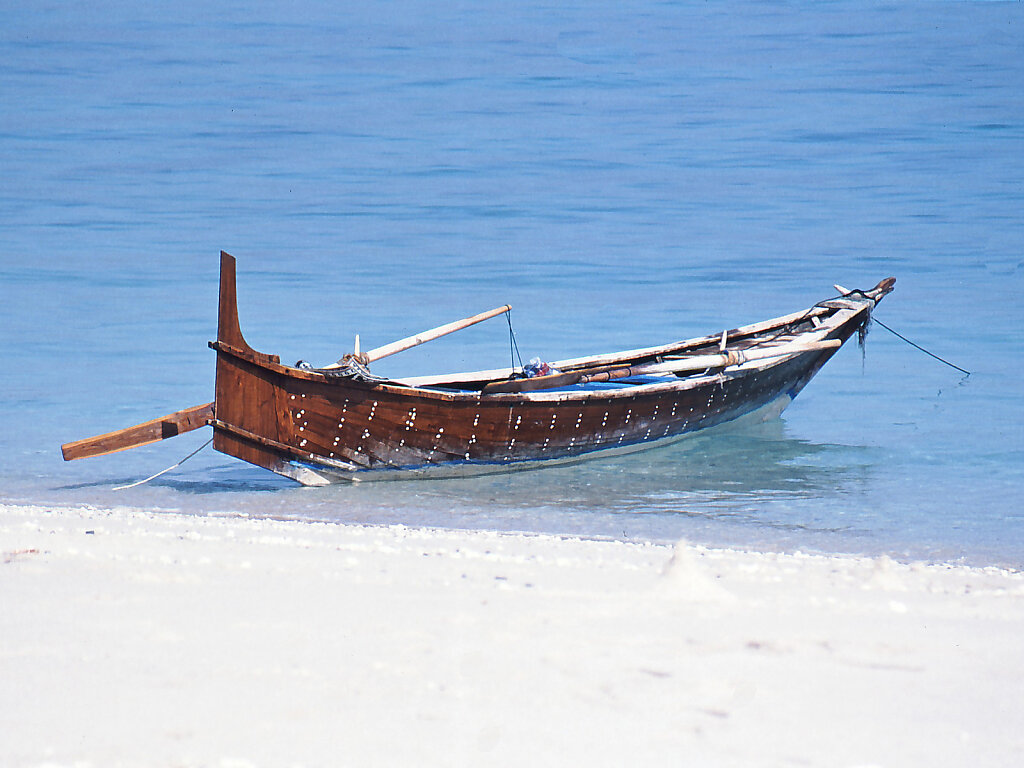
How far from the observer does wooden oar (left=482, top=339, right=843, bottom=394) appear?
413 inches

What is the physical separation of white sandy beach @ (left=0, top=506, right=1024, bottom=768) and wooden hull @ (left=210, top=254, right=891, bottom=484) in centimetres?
226

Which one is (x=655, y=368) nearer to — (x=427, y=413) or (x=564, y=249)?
(x=427, y=413)

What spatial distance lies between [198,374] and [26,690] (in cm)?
1451

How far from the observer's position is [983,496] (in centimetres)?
1082

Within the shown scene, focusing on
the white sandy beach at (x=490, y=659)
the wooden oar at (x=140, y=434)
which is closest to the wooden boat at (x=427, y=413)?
the wooden oar at (x=140, y=434)

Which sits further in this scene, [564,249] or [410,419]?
[564,249]

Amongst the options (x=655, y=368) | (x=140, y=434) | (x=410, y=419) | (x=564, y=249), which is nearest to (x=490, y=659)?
(x=410, y=419)

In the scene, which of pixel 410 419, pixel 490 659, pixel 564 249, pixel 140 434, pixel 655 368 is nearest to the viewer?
pixel 490 659

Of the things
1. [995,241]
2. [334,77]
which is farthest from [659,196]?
[334,77]

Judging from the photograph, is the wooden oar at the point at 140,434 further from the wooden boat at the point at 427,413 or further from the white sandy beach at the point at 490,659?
the white sandy beach at the point at 490,659

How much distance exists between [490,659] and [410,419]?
4943mm

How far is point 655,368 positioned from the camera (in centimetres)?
1192

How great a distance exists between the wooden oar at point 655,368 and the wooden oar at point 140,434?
93.9 inches

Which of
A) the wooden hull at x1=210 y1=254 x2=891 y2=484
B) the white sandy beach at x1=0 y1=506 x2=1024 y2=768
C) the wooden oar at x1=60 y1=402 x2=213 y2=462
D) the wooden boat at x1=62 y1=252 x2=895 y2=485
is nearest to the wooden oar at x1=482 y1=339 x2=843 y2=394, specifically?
the wooden boat at x1=62 y1=252 x2=895 y2=485
